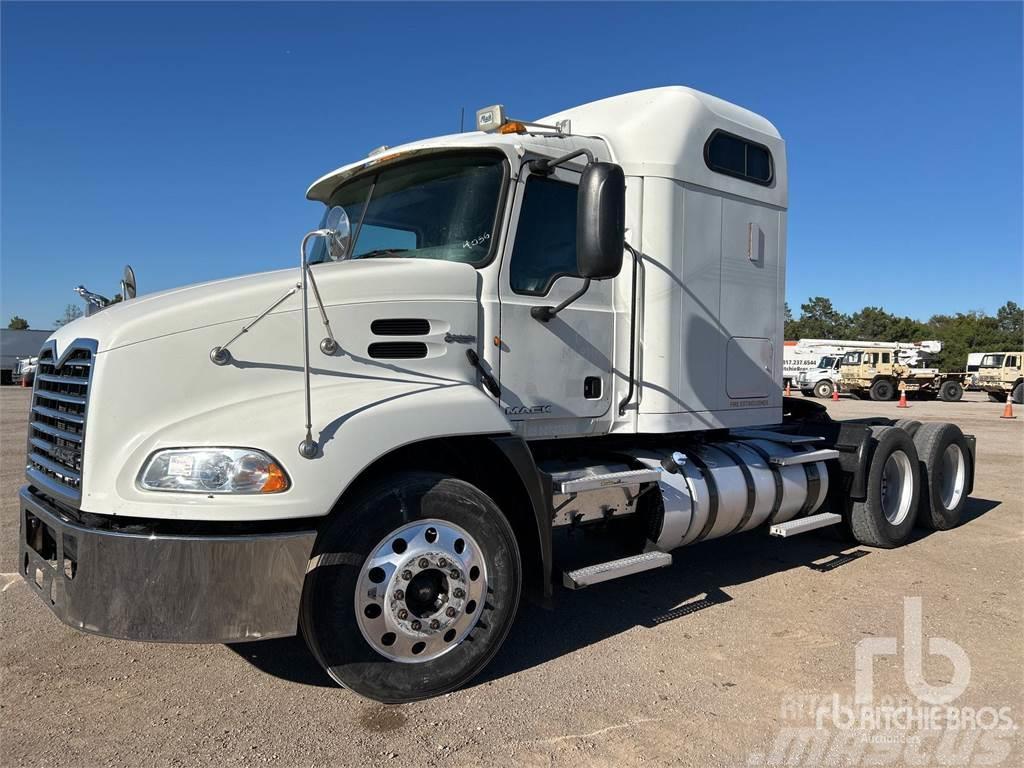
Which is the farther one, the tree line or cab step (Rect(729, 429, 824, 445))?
the tree line

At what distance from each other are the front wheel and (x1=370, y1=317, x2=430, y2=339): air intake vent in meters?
0.73

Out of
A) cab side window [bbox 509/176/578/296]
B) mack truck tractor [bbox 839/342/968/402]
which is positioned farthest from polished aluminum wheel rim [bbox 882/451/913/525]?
mack truck tractor [bbox 839/342/968/402]

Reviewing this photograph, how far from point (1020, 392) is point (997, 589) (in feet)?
106

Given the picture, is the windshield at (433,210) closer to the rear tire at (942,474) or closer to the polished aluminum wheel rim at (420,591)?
the polished aluminum wheel rim at (420,591)

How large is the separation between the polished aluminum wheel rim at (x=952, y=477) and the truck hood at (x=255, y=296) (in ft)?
19.3

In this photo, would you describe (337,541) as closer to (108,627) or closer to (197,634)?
(197,634)

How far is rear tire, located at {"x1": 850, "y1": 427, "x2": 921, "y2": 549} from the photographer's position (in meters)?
6.38

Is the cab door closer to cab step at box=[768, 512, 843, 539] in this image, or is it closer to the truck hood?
the truck hood

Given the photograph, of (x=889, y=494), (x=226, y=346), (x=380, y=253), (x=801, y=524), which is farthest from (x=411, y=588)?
(x=889, y=494)

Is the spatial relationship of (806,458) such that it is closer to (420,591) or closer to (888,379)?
(420,591)

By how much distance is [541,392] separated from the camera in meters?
4.32

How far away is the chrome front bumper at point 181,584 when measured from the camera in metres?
3.01

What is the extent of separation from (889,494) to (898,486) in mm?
120

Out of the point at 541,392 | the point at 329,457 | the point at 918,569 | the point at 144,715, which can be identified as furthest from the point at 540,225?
the point at 918,569
